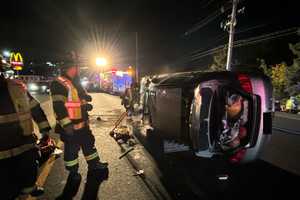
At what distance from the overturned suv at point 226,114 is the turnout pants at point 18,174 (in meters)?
2.42

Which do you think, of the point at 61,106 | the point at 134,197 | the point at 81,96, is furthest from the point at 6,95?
the point at 134,197

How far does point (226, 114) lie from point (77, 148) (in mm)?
2690

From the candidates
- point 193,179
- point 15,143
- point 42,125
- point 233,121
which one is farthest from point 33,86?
point 15,143

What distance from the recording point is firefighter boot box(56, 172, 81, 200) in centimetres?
341

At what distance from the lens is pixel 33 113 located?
9.04 feet

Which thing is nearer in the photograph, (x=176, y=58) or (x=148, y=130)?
(x=148, y=130)

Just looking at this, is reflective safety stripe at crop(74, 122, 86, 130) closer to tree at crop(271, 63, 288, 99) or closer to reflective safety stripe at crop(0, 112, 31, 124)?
reflective safety stripe at crop(0, 112, 31, 124)

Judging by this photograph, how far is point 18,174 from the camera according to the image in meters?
2.26

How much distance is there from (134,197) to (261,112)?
240cm

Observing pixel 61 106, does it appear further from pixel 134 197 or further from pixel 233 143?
pixel 233 143

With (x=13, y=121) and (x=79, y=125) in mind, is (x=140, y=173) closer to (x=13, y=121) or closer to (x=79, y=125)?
(x=79, y=125)

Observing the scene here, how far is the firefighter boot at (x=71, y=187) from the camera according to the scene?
3412 mm

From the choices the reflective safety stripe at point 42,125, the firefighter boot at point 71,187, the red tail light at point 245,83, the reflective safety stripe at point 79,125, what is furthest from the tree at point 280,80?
the reflective safety stripe at point 42,125

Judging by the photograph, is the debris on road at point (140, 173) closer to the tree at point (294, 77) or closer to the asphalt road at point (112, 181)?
the asphalt road at point (112, 181)
